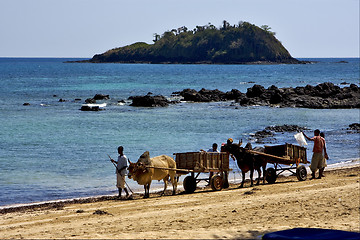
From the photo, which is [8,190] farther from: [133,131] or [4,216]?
[133,131]

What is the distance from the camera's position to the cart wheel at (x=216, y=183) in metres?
18.7

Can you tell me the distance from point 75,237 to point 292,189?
28.0 feet

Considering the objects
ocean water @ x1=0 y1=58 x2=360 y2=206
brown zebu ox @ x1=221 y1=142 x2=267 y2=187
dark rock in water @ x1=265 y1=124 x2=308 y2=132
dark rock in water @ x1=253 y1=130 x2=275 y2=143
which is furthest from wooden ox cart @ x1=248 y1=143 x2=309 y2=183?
dark rock in water @ x1=265 y1=124 x2=308 y2=132

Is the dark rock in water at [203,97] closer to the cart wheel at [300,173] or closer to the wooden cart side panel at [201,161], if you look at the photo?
the cart wheel at [300,173]

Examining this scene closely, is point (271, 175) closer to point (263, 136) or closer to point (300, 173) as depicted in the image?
point (300, 173)

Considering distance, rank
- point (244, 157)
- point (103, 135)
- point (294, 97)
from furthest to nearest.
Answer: point (294, 97) < point (103, 135) < point (244, 157)

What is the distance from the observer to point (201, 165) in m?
18.1

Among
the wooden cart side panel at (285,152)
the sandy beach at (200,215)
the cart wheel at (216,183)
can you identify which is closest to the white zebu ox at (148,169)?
the sandy beach at (200,215)

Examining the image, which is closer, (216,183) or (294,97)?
(216,183)

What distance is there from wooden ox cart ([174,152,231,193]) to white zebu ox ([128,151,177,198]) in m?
0.32

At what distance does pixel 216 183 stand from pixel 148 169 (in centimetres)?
282

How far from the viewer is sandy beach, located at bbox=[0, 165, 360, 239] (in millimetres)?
12023

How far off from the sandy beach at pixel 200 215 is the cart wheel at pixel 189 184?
1.04ft

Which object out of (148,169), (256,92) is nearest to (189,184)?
(148,169)
